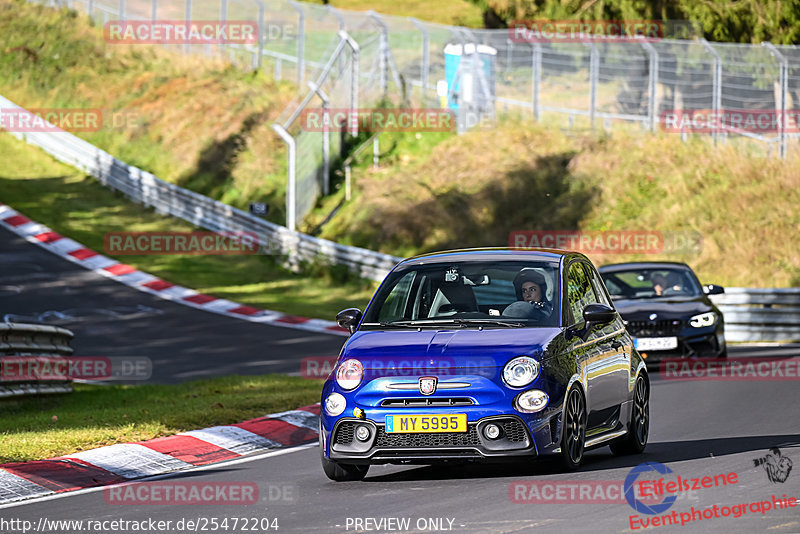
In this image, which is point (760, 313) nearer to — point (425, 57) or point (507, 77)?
point (507, 77)

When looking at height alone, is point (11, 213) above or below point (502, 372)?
below

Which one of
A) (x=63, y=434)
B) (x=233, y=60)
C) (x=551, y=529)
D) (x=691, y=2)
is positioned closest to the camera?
(x=551, y=529)

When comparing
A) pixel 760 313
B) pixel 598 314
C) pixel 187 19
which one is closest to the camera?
pixel 598 314

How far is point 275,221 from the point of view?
37094 mm

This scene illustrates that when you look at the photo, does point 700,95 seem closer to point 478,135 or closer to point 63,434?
point 478,135

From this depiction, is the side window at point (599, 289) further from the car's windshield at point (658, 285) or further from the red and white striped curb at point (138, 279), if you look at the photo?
the red and white striped curb at point (138, 279)

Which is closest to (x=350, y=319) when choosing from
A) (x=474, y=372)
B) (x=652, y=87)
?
(x=474, y=372)

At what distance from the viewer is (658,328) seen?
1822 centimetres

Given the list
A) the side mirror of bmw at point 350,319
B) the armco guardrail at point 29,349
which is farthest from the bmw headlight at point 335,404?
the armco guardrail at point 29,349

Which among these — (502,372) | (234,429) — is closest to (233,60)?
(234,429)

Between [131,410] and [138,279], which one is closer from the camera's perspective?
[131,410]

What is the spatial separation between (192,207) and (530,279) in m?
28.5

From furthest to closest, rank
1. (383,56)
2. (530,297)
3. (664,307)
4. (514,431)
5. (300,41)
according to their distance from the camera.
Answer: (300,41) < (383,56) < (664,307) < (530,297) < (514,431)

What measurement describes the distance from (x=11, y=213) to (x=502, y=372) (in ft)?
99.9
